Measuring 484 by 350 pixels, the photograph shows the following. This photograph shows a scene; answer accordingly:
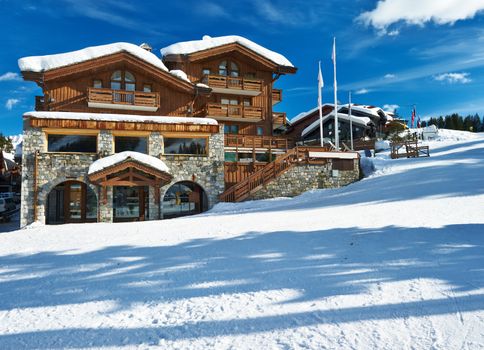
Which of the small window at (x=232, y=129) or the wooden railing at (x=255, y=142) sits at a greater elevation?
the small window at (x=232, y=129)

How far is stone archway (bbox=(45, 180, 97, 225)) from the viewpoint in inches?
652

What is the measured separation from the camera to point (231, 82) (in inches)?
1005

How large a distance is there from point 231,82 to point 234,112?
2443mm

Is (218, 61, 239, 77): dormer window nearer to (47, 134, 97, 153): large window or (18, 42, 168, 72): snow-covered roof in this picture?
(18, 42, 168, 72): snow-covered roof

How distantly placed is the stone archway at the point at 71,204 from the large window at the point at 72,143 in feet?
5.76

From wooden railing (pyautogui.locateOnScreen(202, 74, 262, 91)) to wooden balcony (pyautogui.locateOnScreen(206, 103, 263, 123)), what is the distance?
165 centimetres

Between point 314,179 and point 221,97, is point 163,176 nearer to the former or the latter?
point 314,179

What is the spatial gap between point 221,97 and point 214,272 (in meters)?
22.2

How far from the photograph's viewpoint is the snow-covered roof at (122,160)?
50.6ft

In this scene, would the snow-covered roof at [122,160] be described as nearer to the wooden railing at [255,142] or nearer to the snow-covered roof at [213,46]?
the wooden railing at [255,142]

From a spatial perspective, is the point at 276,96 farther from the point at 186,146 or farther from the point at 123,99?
the point at 186,146

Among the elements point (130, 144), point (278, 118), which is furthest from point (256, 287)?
point (278, 118)

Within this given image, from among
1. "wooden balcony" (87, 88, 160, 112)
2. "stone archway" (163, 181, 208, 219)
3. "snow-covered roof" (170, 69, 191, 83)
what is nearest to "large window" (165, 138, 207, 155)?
"stone archway" (163, 181, 208, 219)

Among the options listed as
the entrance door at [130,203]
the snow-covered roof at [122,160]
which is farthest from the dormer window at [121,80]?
the entrance door at [130,203]
